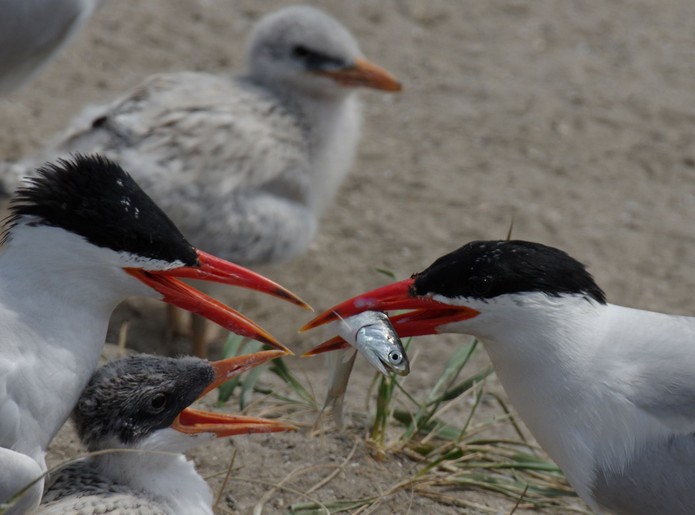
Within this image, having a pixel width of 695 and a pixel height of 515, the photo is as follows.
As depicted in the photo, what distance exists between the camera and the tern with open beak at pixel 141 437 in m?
3.01

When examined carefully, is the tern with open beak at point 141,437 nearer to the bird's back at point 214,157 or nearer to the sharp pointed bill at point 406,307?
the sharp pointed bill at point 406,307

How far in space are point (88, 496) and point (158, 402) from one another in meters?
0.30

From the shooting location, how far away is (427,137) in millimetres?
6750

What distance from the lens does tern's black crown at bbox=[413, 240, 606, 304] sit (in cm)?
297

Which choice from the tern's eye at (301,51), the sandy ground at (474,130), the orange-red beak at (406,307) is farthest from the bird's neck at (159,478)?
the tern's eye at (301,51)

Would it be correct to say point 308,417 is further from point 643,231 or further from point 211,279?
point 643,231

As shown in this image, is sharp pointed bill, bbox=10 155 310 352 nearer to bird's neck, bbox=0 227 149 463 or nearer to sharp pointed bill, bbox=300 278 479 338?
bird's neck, bbox=0 227 149 463

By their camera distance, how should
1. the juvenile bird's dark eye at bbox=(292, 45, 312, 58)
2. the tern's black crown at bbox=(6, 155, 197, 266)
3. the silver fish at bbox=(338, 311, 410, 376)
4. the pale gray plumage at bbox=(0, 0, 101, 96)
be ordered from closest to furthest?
the tern's black crown at bbox=(6, 155, 197, 266)
the silver fish at bbox=(338, 311, 410, 376)
the pale gray plumage at bbox=(0, 0, 101, 96)
the juvenile bird's dark eye at bbox=(292, 45, 312, 58)

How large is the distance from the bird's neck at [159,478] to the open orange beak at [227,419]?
0.37 ft

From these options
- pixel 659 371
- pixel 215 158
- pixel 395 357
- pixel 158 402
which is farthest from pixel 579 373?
pixel 215 158

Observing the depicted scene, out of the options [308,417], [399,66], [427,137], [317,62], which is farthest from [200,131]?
[399,66]

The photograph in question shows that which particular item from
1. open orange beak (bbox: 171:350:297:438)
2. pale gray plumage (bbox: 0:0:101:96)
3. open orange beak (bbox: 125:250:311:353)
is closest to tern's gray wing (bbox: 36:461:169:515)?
open orange beak (bbox: 171:350:297:438)

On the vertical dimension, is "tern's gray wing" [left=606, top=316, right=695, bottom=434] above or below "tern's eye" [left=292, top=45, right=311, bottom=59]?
below

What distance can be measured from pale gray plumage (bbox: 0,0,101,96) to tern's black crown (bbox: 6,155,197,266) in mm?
2220
